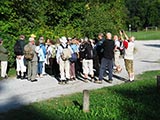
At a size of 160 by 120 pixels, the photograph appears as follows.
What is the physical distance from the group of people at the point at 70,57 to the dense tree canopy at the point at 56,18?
5.81 ft

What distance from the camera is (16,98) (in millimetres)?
12742

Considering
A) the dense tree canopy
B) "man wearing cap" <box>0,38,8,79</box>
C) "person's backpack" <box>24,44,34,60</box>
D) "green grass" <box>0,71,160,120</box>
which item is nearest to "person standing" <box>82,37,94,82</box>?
"person's backpack" <box>24,44,34,60</box>

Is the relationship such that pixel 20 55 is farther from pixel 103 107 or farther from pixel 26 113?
pixel 103 107

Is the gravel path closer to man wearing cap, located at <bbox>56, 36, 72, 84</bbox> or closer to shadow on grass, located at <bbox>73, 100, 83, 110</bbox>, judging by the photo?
man wearing cap, located at <bbox>56, 36, 72, 84</bbox>

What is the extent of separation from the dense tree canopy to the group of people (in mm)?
1772

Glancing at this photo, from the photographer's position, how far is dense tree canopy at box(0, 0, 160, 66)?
60.8 ft

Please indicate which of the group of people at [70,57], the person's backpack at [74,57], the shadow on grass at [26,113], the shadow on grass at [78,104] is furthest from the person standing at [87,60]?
the shadow on grass at [26,113]

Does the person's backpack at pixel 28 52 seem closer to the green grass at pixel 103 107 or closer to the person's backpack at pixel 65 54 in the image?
the person's backpack at pixel 65 54

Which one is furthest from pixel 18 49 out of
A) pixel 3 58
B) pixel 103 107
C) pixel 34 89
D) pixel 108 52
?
pixel 103 107

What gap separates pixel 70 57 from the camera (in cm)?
1556

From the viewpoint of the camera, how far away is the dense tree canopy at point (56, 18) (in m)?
18.5

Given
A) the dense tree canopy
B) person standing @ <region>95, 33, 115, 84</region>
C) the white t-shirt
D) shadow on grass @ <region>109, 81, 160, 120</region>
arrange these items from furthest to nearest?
the dense tree canopy
the white t-shirt
person standing @ <region>95, 33, 115, 84</region>
shadow on grass @ <region>109, 81, 160, 120</region>

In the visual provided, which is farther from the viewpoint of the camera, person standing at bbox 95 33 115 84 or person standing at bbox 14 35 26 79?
person standing at bbox 14 35 26 79

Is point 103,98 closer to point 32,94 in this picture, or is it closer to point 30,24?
point 32,94
